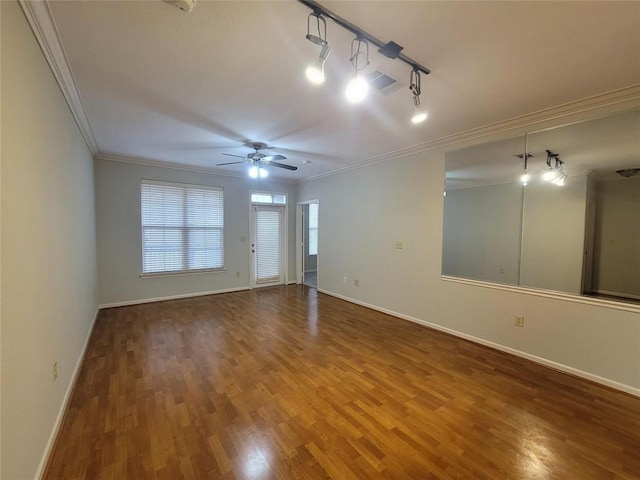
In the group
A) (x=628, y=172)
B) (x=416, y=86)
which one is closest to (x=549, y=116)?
(x=628, y=172)

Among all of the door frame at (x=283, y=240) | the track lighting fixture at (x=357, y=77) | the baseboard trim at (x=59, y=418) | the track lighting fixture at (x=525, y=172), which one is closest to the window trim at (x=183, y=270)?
the door frame at (x=283, y=240)

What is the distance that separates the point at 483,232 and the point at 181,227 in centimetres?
528

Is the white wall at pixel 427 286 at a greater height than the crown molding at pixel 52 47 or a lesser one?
lesser

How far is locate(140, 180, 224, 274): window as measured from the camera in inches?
198

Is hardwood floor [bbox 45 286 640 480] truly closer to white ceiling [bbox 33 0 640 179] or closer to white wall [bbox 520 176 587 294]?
white wall [bbox 520 176 587 294]

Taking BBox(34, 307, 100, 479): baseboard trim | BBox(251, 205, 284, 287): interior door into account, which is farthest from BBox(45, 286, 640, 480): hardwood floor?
BBox(251, 205, 284, 287): interior door

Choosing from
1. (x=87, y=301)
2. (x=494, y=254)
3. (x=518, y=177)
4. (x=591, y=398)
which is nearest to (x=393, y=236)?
(x=494, y=254)

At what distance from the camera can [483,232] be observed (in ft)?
12.2

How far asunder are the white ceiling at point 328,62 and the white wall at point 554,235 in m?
0.95

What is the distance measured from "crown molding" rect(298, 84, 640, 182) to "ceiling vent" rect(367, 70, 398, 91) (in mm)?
1641

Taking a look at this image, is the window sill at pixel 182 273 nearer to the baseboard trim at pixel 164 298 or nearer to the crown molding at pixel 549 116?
the baseboard trim at pixel 164 298

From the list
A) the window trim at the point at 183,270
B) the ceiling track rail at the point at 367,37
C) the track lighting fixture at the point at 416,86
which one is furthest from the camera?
the window trim at the point at 183,270

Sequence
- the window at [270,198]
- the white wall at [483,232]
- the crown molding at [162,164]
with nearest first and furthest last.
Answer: the white wall at [483,232]
the crown molding at [162,164]
the window at [270,198]

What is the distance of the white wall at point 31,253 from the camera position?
1.23m
